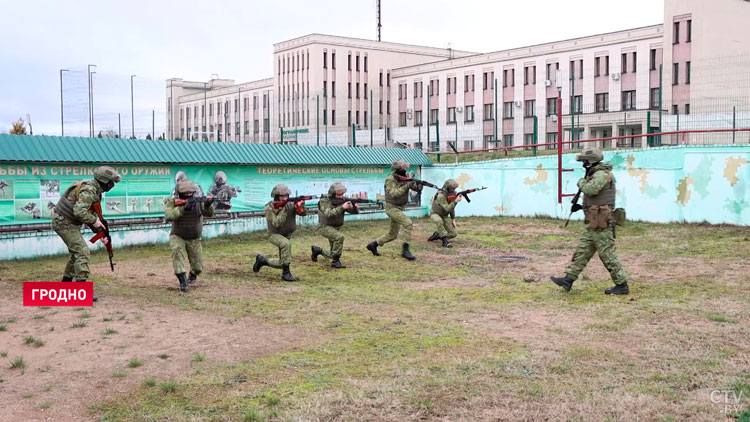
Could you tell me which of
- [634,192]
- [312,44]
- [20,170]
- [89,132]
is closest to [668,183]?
[634,192]

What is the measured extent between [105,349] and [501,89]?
44.3 m

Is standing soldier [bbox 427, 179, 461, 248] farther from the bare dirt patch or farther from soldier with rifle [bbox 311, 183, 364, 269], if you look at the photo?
the bare dirt patch

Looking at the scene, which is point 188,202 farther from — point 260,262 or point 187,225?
point 260,262

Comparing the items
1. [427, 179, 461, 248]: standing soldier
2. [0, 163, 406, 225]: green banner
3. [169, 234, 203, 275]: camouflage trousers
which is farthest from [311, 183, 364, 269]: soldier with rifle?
[0, 163, 406, 225]: green banner

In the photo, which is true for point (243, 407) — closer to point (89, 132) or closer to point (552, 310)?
point (552, 310)

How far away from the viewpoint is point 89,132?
24.2 meters

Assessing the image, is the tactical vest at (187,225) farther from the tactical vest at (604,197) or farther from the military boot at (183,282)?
the tactical vest at (604,197)

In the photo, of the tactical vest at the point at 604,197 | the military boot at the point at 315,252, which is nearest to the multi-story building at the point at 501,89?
the military boot at the point at 315,252

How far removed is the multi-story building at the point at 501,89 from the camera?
1031 inches

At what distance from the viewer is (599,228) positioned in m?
9.67

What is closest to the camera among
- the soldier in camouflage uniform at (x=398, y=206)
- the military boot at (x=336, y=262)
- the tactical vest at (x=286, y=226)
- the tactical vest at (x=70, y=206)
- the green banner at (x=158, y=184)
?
the tactical vest at (x=70, y=206)

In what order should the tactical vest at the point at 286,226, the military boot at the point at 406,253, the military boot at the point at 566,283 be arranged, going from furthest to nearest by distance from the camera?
the military boot at the point at 406,253 → the tactical vest at the point at 286,226 → the military boot at the point at 566,283

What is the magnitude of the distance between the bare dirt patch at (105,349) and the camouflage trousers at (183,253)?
113 centimetres

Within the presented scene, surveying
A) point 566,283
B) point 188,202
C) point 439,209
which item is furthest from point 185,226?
point 439,209
